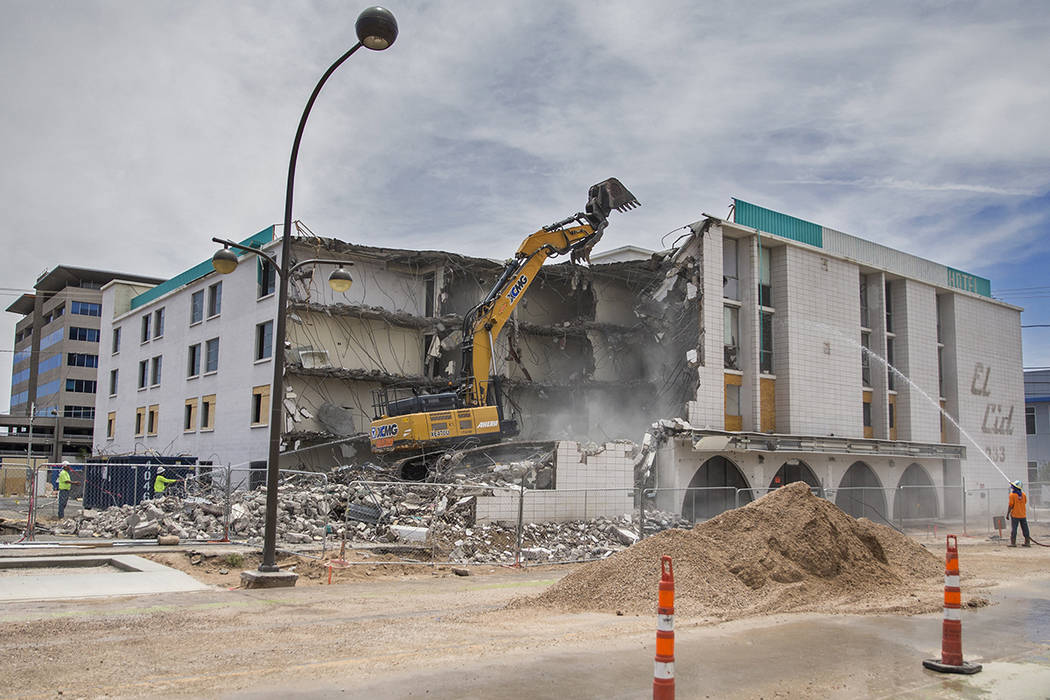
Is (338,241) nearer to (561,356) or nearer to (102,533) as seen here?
Answer: (561,356)

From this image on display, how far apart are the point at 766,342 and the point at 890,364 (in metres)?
9.02

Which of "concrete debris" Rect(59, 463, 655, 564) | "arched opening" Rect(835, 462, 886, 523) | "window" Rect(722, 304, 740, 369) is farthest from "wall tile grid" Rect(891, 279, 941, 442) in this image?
"concrete debris" Rect(59, 463, 655, 564)

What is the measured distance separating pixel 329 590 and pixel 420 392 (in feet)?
70.9

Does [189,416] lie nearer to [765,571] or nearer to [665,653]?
[765,571]

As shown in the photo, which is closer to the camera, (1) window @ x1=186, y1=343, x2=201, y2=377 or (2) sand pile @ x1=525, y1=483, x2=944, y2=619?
(2) sand pile @ x1=525, y1=483, x2=944, y2=619

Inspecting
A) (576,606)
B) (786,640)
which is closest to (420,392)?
(576,606)

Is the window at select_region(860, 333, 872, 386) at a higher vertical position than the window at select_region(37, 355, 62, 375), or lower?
lower

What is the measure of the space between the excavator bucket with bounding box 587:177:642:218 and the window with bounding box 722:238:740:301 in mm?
6867

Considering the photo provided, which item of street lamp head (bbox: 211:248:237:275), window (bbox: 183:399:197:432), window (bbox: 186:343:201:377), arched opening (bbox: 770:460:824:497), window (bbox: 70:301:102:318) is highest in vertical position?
window (bbox: 70:301:102:318)

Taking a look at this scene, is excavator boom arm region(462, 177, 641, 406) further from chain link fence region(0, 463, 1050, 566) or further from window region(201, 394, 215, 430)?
window region(201, 394, 215, 430)

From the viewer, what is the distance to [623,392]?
3694cm

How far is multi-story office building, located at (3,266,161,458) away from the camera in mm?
80531

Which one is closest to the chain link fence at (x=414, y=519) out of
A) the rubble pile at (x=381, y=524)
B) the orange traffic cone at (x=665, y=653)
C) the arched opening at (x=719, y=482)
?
the rubble pile at (x=381, y=524)

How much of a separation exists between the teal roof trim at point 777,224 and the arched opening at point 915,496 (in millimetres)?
10563
